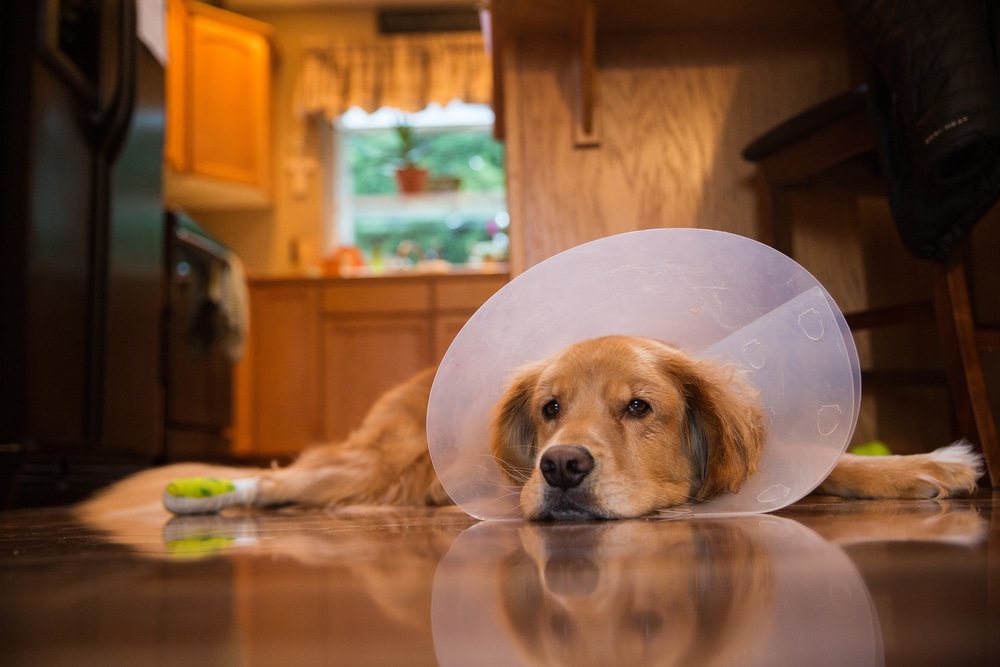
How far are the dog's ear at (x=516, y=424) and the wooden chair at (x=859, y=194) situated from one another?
1000mm

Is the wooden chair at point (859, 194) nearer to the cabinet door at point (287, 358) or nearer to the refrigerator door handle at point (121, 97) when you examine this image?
the refrigerator door handle at point (121, 97)

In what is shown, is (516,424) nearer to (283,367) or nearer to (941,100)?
(941,100)

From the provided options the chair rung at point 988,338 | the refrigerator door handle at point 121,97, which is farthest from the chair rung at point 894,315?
the refrigerator door handle at point 121,97

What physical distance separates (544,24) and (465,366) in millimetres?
1525

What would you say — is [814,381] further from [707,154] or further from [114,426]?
[114,426]

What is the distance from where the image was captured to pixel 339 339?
709 centimetres

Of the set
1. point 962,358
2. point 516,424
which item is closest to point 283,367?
point 516,424

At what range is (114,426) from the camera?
3.15m

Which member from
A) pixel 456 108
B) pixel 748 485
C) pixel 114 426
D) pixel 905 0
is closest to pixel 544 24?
pixel 905 0

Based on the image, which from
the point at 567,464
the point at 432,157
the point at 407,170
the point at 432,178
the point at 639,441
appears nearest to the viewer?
the point at 567,464

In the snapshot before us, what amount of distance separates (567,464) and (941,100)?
43.1 inches

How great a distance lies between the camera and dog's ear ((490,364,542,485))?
5.84 ft

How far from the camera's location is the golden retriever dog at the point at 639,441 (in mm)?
1458

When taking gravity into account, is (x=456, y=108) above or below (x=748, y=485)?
above
